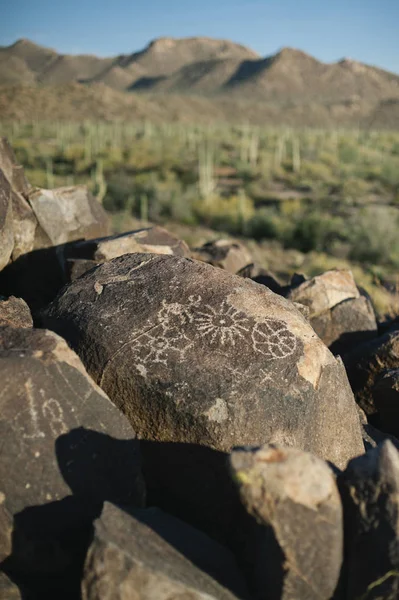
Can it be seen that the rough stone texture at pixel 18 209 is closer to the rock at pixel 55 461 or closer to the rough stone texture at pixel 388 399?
the rock at pixel 55 461

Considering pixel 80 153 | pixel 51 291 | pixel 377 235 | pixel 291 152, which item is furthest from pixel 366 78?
pixel 51 291

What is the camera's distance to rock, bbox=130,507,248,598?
2.25 meters

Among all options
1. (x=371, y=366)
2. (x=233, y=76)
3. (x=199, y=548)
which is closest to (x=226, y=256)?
(x=371, y=366)

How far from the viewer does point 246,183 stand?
23156mm

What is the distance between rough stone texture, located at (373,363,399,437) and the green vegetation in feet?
25.1

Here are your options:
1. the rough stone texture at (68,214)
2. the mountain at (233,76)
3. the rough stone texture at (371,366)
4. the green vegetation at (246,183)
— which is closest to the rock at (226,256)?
the rough stone texture at (68,214)

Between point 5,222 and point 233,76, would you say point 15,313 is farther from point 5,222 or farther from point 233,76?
point 233,76

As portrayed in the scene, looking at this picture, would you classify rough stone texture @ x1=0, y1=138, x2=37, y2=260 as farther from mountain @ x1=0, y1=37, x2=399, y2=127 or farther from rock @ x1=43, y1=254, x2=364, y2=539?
mountain @ x1=0, y1=37, x2=399, y2=127

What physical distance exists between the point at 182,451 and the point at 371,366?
7.01 ft

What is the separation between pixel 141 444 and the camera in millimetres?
2871

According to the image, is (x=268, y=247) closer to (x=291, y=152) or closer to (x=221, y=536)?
(x=221, y=536)

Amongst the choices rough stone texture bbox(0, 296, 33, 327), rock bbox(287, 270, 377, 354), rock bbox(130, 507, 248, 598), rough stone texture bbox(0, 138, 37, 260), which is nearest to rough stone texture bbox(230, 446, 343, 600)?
rock bbox(130, 507, 248, 598)

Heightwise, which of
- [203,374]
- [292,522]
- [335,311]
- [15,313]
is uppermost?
[15,313]

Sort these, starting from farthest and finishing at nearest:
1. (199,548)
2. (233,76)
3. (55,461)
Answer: (233,76) → (55,461) → (199,548)
